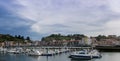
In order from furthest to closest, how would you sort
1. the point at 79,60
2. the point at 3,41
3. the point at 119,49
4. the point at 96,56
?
the point at 3,41, the point at 119,49, the point at 96,56, the point at 79,60

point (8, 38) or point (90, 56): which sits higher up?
point (8, 38)

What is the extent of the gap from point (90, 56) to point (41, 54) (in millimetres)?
22539

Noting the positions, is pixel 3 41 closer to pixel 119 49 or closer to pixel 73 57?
pixel 119 49

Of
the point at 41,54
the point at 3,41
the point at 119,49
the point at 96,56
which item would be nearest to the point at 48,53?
the point at 41,54

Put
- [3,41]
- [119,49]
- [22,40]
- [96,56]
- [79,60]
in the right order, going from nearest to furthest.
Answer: [79,60] → [96,56] → [119,49] → [3,41] → [22,40]

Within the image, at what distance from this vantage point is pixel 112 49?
141500 millimetres

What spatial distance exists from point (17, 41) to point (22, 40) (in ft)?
23.3

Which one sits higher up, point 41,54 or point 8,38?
point 8,38

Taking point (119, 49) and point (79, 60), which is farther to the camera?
point (119, 49)

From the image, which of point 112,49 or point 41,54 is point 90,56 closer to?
point 41,54

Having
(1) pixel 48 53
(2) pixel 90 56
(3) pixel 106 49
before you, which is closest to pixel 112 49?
(3) pixel 106 49

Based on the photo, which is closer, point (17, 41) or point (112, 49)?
point (112, 49)

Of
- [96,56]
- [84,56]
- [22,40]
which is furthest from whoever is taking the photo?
[22,40]

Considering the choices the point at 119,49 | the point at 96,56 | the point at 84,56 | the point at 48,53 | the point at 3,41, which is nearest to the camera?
the point at 84,56
